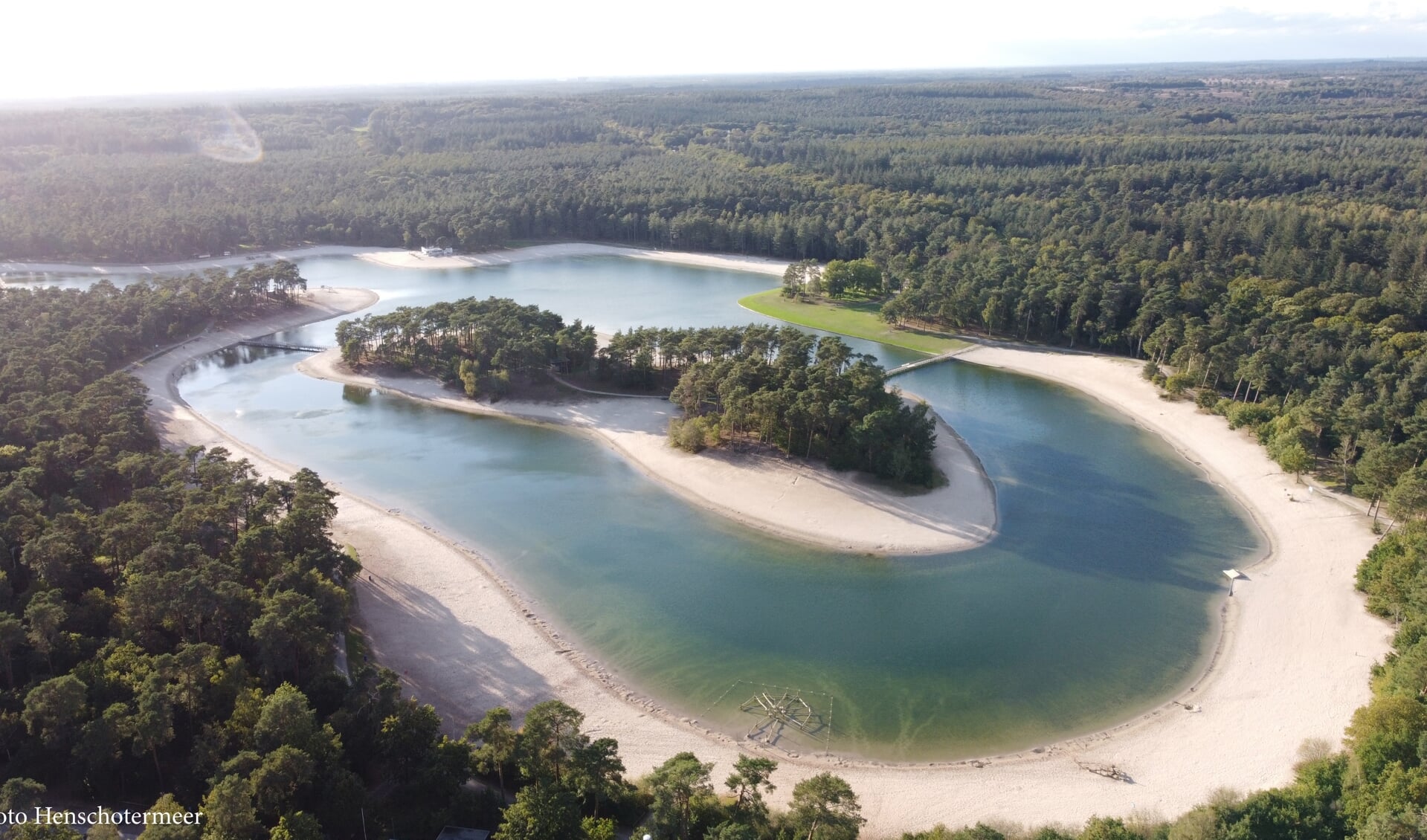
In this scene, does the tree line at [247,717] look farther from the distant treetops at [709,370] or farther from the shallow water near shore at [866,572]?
the distant treetops at [709,370]

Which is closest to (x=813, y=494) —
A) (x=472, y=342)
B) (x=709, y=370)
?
(x=709, y=370)

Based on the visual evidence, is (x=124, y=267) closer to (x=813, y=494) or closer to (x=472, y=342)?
(x=472, y=342)

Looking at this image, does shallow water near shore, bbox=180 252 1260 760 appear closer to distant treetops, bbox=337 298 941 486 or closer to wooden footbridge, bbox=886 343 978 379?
distant treetops, bbox=337 298 941 486

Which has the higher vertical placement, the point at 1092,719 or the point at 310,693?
the point at 310,693

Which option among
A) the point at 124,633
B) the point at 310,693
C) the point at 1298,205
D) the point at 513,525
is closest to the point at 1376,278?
the point at 1298,205

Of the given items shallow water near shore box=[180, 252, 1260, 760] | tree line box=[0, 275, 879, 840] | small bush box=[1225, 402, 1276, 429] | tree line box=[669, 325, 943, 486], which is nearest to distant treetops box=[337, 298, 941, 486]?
tree line box=[669, 325, 943, 486]

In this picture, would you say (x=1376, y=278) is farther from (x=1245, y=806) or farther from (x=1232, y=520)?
(x=1245, y=806)

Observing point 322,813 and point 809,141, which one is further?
point 809,141
